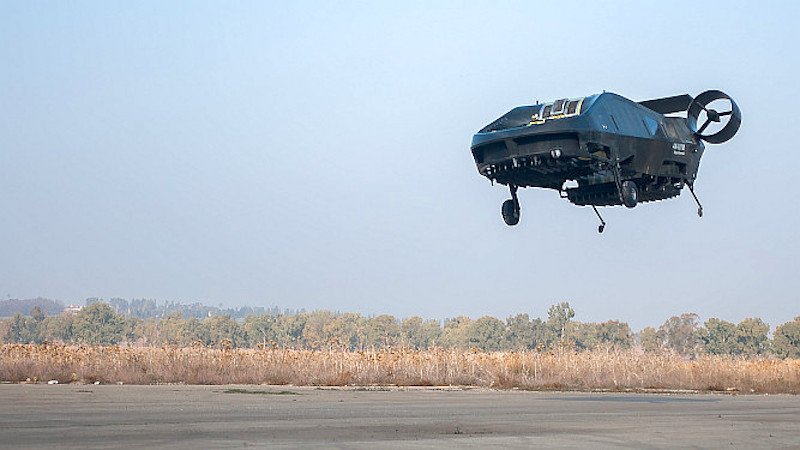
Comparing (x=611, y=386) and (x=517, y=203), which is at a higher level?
(x=517, y=203)

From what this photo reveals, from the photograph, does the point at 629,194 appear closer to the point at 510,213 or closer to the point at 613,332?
the point at 510,213

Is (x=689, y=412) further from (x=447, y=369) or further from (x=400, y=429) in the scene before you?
(x=447, y=369)

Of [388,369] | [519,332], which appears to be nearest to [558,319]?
[519,332]

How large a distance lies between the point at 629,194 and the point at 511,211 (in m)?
3.48

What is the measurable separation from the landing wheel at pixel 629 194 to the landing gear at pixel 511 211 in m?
3.08

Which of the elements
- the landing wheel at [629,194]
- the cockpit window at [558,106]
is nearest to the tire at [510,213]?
the landing wheel at [629,194]

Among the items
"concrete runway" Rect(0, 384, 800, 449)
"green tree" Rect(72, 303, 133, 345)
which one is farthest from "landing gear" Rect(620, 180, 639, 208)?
"green tree" Rect(72, 303, 133, 345)

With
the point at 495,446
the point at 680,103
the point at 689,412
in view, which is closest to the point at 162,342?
the point at 680,103

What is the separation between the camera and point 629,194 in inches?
1100

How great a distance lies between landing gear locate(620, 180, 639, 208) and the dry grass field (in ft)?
32.2

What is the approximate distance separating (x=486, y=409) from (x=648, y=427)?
5.37 meters

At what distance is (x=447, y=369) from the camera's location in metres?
39.0

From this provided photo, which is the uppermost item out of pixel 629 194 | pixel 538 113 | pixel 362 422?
pixel 538 113

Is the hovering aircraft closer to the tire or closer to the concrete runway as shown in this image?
the tire
